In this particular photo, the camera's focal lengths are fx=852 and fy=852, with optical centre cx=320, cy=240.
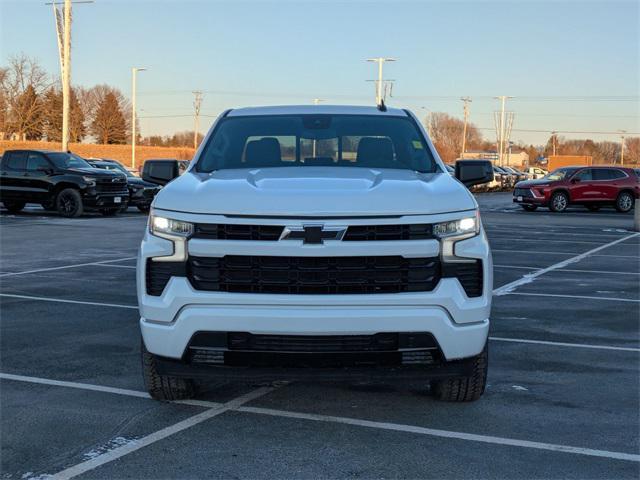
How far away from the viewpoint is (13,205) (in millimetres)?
24594

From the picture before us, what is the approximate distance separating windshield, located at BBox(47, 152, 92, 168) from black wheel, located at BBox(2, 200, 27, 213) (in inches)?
64.7

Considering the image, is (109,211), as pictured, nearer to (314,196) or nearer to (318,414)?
(318,414)

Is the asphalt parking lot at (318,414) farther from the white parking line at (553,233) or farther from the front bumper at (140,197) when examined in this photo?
the front bumper at (140,197)

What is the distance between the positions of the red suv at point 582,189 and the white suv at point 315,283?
2868 centimetres

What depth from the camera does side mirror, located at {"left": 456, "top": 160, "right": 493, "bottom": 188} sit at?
6297 millimetres

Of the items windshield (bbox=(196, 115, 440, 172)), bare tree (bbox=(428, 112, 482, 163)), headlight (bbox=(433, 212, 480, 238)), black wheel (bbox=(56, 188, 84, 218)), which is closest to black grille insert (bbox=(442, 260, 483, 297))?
headlight (bbox=(433, 212, 480, 238))

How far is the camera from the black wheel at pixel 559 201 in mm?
32438

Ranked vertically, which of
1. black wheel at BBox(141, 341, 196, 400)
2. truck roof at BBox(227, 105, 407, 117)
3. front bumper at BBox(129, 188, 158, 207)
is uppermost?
truck roof at BBox(227, 105, 407, 117)

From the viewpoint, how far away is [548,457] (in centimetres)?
444

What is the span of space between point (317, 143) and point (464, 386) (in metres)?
2.10

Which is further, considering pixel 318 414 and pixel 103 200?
pixel 103 200

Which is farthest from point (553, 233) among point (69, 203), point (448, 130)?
point (448, 130)

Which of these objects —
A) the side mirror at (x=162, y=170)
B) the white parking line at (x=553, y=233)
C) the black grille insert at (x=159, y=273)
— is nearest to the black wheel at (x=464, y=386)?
the black grille insert at (x=159, y=273)

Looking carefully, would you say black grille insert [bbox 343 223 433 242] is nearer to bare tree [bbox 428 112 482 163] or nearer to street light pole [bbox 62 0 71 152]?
street light pole [bbox 62 0 71 152]
